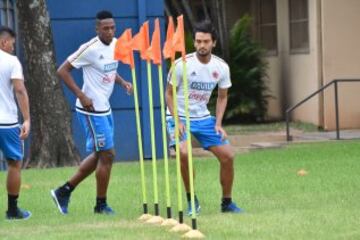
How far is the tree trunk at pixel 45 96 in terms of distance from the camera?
54.5 ft

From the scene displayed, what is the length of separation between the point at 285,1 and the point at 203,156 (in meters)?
7.81

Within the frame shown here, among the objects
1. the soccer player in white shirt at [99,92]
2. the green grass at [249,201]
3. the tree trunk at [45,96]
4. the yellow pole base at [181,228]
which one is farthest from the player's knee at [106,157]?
the tree trunk at [45,96]

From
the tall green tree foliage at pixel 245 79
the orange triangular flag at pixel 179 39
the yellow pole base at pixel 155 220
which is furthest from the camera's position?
the tall green tree foliage at pixel 245 79

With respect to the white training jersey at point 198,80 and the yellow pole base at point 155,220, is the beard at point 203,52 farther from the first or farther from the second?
the yellow pole base at point 155,220

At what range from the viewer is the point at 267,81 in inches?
990

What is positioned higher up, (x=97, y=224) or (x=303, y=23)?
(x=303, y=23)

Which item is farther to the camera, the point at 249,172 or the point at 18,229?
the point at 249,172

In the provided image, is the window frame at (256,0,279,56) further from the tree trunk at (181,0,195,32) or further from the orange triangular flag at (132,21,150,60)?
the orange triangular flag at (132,21,150,60)

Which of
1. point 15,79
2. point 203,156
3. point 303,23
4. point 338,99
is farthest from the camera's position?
point 303,23

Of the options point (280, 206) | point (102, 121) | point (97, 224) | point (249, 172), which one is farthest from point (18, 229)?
point (249, 172)

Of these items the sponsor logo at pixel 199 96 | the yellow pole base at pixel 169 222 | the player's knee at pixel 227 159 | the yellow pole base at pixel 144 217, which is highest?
the sponsor logo at pixel 199 96

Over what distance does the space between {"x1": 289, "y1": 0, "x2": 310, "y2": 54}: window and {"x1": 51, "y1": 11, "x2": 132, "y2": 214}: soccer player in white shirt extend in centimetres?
1249

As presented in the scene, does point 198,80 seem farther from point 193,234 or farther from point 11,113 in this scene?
point 193,234

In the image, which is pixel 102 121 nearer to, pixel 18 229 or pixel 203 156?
pixel 18 229
